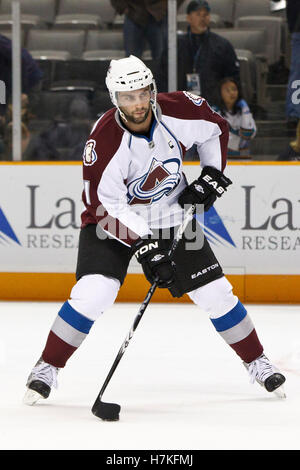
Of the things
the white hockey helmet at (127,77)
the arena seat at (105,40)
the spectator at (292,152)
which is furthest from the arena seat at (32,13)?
the white hockey helmet at (127,77)

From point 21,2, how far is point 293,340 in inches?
94.3

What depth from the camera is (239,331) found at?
3.39 metres

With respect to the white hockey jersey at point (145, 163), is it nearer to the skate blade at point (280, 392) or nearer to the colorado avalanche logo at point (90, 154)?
the colorado avalanche logo at point (90, 154)

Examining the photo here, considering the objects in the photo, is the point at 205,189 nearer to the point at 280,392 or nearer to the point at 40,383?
the point at 280,392

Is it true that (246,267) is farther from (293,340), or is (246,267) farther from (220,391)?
(220,391)

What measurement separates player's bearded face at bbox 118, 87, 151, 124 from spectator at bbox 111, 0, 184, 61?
90.2 inches

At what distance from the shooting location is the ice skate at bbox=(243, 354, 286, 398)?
3.35 metres

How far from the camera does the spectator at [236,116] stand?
5.43 meters

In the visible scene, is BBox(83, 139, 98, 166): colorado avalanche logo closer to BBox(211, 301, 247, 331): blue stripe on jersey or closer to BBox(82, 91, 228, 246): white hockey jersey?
BBox(82, 91, 228, 246): white hockey jersey

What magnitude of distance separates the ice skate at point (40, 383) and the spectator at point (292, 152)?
2.50 m

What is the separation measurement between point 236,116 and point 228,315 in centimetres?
226

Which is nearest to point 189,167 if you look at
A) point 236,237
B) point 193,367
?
point 236,237
